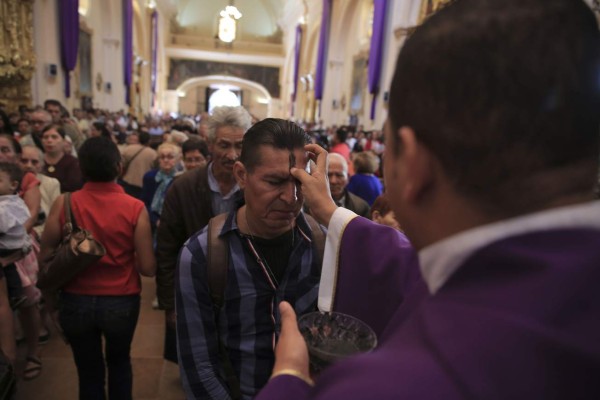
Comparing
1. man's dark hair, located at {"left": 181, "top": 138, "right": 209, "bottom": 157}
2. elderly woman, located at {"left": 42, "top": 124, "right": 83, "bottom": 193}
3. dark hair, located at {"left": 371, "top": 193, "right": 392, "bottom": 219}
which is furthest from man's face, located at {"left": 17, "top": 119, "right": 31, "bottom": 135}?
dark hair, located at {"left": 371, "top": 193, "right": 392, "bottom": 219}

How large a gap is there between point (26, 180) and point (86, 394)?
1.71 m

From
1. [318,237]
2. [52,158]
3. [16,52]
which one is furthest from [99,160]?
[16,52]

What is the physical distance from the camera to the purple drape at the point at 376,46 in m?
11.6

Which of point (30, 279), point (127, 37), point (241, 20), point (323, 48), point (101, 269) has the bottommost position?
point (30, 279)

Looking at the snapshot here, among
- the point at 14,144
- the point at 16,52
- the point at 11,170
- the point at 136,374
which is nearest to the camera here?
the point at 11,170

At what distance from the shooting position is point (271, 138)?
Answer: 145 cm

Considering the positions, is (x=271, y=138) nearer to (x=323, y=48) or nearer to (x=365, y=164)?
(x=365, y=164)

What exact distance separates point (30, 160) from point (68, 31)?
8.65 metres

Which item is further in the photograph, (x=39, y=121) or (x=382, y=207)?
(x=39, y=121)

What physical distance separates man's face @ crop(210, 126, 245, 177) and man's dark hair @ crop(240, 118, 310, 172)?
2.79 ft

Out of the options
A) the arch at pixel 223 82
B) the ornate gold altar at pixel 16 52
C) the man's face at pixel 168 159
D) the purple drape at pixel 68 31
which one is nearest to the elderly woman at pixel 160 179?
the man's face at pixel 168 159

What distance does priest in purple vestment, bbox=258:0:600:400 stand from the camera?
1.69 ft

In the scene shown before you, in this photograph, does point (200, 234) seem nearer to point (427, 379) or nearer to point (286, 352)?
point (286, 352)

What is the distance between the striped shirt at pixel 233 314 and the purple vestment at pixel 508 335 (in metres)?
0.91
